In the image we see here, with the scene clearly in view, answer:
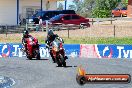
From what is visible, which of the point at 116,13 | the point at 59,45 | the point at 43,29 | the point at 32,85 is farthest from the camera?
the point at 116,13

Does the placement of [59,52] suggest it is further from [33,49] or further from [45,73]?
[33,49]

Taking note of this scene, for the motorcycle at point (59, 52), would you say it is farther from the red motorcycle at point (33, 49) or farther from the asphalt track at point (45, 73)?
the red motorcycle at point (33, 49)

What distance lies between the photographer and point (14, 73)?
14453mm

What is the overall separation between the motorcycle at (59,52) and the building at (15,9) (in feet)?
103

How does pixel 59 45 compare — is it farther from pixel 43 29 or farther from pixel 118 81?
pixel 43 29

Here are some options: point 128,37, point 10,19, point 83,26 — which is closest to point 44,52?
point 128,37

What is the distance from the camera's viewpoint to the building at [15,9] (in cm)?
4753

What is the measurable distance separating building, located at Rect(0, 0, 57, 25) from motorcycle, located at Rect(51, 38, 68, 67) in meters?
31.4

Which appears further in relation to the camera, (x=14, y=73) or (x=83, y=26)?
(x=83, y=26)

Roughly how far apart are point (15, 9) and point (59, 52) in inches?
1323

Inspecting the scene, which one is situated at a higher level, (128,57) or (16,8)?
(16,8)

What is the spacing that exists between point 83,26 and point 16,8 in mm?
13532

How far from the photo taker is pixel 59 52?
15859mm

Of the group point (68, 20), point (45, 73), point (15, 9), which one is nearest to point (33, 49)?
point (45, 73)
